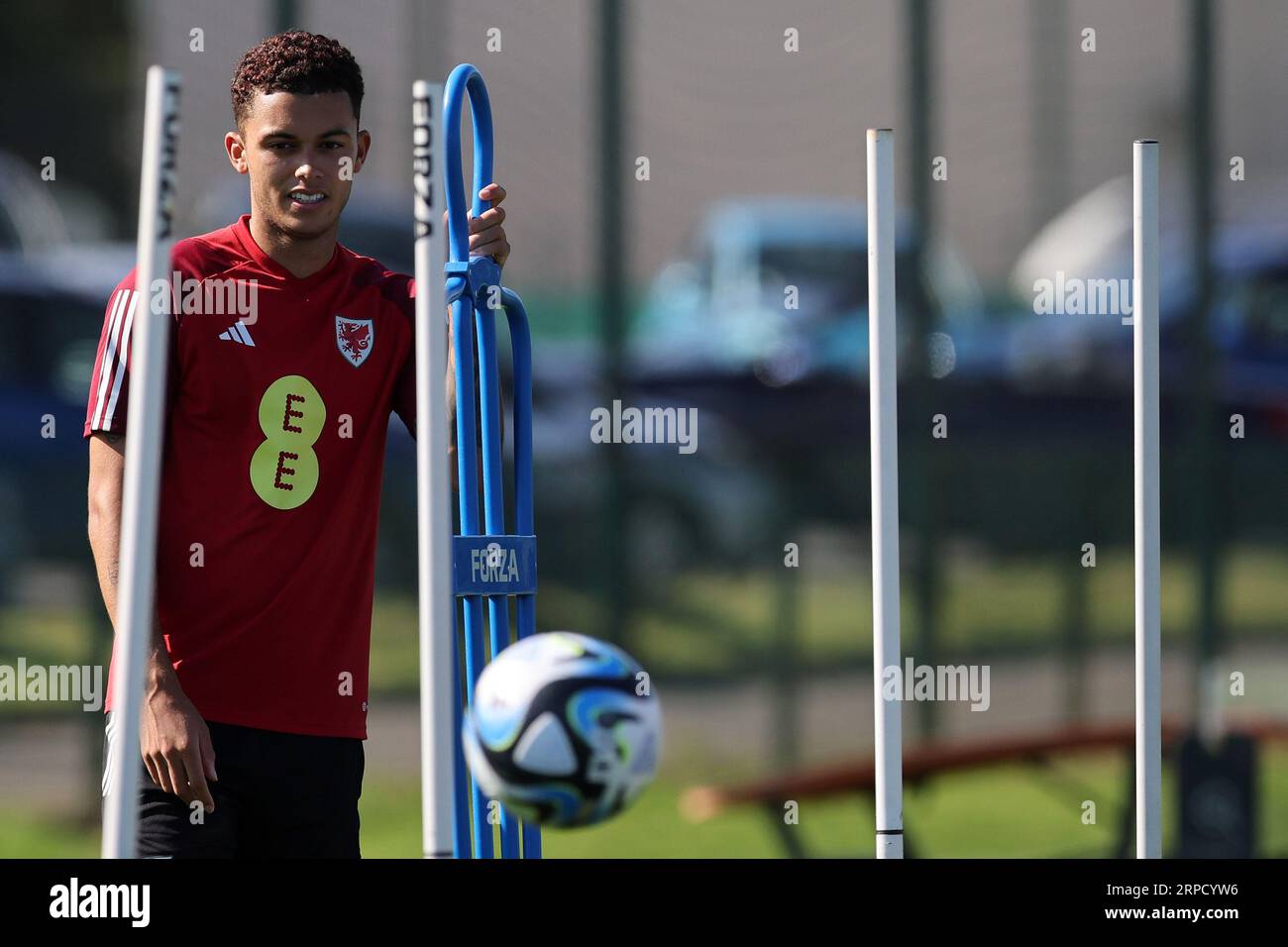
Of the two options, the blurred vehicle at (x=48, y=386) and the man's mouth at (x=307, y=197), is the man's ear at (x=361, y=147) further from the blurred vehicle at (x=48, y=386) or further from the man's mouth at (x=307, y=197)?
the blurred vehicle at (x=48, y=386)

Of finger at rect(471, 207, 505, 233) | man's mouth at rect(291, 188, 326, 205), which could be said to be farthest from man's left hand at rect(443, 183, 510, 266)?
man's mouth at rect(291, 188, 326, 205)

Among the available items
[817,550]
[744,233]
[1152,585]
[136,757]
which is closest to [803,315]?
[744,233]

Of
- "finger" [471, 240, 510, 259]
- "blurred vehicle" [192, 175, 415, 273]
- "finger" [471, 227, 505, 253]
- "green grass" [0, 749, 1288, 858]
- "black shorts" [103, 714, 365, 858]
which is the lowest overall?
"green grass" [0, 749, 1288, 858]

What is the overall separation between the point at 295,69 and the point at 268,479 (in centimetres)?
71

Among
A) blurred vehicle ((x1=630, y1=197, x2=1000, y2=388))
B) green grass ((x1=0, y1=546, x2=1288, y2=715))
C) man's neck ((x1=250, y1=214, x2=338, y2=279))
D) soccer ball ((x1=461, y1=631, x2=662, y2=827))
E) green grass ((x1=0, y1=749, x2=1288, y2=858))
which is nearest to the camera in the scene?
soccer ball ((x1=461, y1=631, x2=662, y2=827))

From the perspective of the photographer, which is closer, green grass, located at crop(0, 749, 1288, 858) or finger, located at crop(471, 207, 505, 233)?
finger, located at crop(471, 207, 505, 233)

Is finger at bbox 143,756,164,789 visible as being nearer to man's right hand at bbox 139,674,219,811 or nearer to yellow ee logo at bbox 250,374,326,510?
man's right hand at bbox 139,674,219,811

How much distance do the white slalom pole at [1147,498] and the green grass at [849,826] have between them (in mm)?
2794

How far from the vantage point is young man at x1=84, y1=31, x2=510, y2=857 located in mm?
2799

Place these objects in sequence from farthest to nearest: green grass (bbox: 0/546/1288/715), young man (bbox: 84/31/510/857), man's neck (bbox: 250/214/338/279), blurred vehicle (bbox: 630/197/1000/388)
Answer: blurred vehicle (bbox: 630/197/1000/388), green grass (bbox: 0/546/1288/715), man's neck (bbox: 250/214/338/279), young man (bbox: 84/31/510/857)

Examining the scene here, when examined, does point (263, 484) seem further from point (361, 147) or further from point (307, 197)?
point (361, 147)

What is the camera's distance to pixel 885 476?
113 inches

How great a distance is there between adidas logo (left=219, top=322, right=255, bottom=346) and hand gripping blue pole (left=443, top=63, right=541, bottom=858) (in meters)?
0.39
